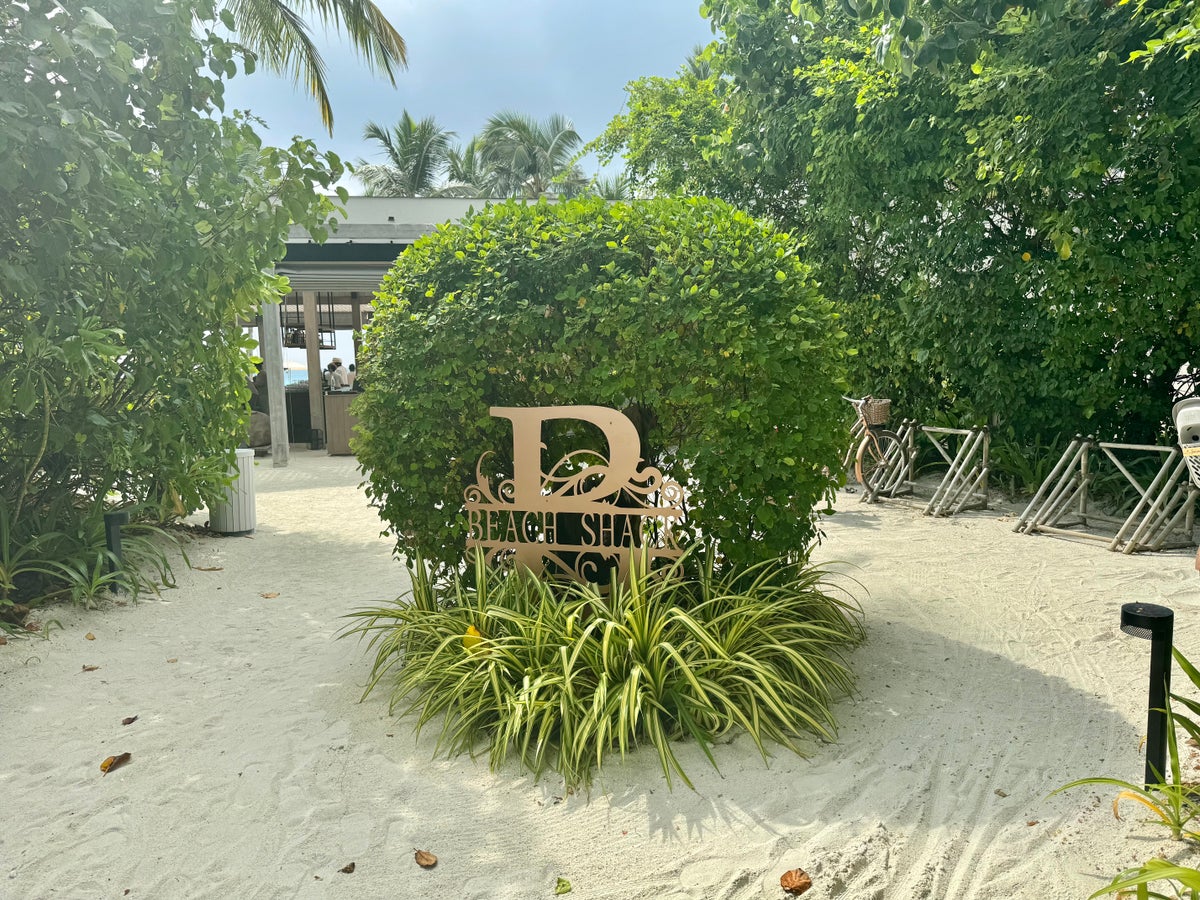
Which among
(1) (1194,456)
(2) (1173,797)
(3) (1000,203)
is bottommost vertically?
(2) (1173,797)

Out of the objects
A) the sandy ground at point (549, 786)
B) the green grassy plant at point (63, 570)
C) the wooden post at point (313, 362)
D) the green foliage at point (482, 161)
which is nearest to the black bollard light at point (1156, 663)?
the sandy ground at point (549, 786)

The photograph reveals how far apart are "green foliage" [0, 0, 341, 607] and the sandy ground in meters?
1.16

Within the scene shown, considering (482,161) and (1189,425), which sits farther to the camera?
(482,161)

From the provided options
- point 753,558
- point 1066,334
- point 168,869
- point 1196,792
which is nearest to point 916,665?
point 753,558

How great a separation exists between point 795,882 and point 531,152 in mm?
35980

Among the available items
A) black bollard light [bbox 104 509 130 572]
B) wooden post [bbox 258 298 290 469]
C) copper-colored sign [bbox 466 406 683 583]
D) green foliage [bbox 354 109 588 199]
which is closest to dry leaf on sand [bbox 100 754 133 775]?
copper-colored sign [bbox 466 406 683 583]

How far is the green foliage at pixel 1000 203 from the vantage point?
254 inches

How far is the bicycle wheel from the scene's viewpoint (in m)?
8.80

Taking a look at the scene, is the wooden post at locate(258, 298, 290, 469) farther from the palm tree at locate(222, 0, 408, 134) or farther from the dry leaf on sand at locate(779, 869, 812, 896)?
the dry leaf on sand at locate(779, 869, 812, 896)

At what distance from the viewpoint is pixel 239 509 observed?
7594 millimetres

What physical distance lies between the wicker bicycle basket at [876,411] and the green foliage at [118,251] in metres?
5.77

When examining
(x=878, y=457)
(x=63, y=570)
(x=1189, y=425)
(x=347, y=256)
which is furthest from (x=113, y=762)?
(x=347, y=256)

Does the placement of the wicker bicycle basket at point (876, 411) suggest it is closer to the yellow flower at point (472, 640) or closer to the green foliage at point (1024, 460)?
the green foliage at point (1024, 460)

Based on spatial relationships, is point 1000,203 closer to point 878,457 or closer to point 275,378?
point 878,457
